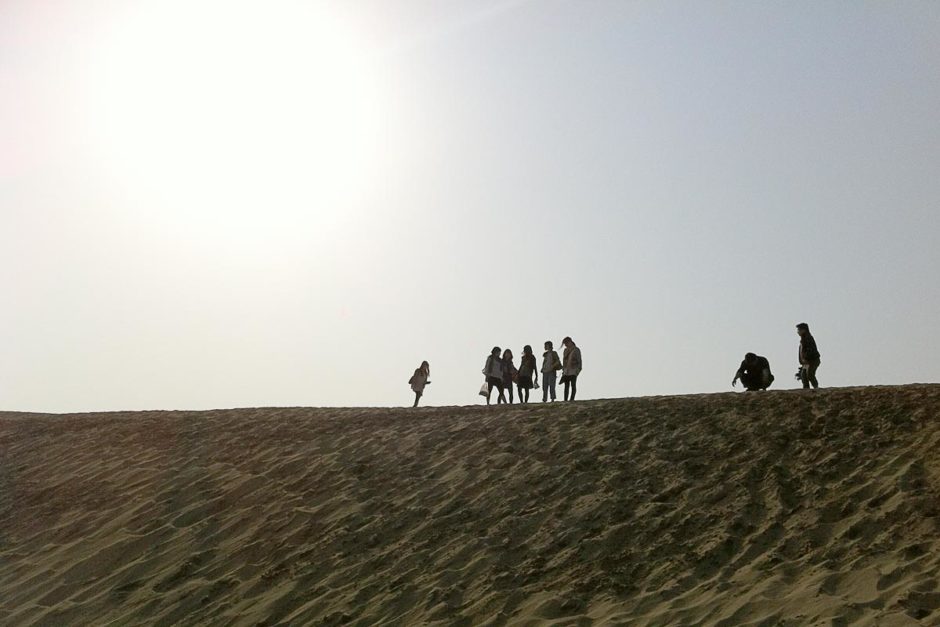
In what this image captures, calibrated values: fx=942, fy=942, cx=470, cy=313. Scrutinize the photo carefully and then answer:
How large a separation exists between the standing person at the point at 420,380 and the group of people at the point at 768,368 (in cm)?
725

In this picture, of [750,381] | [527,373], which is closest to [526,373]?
[527,373]

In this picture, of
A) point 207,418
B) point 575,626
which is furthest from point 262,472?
point 575,626

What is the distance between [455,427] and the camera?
16109 mm

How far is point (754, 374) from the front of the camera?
1702cm

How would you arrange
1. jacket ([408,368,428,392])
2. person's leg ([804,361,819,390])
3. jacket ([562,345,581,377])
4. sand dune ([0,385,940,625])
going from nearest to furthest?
sand dune ([0,385,940,625])
person's leg ([804,361,819,390])
jacket ([562,345,581,377])
jacket ([408,368,428,392])

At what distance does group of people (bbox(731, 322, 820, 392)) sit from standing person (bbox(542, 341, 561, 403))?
388 centimetres

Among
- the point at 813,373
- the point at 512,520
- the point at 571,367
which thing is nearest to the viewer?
the point at 512,520

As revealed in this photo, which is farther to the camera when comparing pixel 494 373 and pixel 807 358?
pixel 494 373

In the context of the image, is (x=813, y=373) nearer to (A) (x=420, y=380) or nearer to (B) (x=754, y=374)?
(B) (x=754, y=374)

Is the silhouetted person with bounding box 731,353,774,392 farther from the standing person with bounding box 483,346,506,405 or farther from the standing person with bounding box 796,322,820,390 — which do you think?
the standing person with bounding box 483,346,506,405

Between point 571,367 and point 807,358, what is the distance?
4590 mm

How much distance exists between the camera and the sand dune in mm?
9320

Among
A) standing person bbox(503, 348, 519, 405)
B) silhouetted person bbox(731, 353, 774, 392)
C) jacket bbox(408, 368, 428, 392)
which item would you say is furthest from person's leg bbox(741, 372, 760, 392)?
jacket bbox(408, 368, 428, 392)

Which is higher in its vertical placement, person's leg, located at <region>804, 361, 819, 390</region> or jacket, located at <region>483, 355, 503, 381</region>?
jacket, located at <region>483, 355, 503, 381</region>
